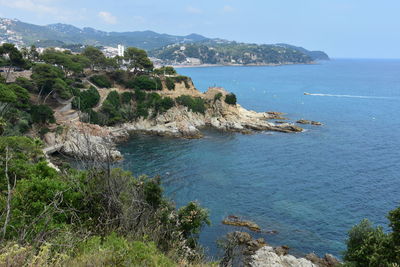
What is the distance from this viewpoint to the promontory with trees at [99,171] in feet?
28.6

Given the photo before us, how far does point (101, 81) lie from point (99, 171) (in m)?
56.6

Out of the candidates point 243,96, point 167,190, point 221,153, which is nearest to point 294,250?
point 167,190

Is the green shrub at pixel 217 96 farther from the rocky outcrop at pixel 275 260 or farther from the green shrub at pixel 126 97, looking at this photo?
the rocky outcrop at pixel 275 260

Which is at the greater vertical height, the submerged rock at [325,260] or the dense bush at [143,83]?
the dense bush at [143,83]

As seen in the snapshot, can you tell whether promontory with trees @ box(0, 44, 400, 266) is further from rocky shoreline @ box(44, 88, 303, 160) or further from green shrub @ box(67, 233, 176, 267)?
rocky shoreline @ box(44, 88, 303, 160)

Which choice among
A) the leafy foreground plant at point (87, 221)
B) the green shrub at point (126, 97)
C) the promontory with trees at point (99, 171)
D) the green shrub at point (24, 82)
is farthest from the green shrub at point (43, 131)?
the leafy foreground plant at point (87, 221)

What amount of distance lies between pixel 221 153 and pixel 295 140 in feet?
49.0

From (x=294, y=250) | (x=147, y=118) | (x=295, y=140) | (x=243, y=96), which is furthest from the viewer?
(x=243, y=96)

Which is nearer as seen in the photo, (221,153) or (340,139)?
(221,153)

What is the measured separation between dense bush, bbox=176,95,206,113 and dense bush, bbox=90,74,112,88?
15488mm

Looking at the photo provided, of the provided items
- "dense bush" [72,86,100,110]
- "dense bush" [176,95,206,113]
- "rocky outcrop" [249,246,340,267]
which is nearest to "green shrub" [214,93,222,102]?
"dense bush" [176,95,206,113]

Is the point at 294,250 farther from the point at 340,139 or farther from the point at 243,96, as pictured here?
the point at 243,96

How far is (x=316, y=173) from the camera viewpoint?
41594mm

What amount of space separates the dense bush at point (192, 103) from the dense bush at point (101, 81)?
15.5 meters
